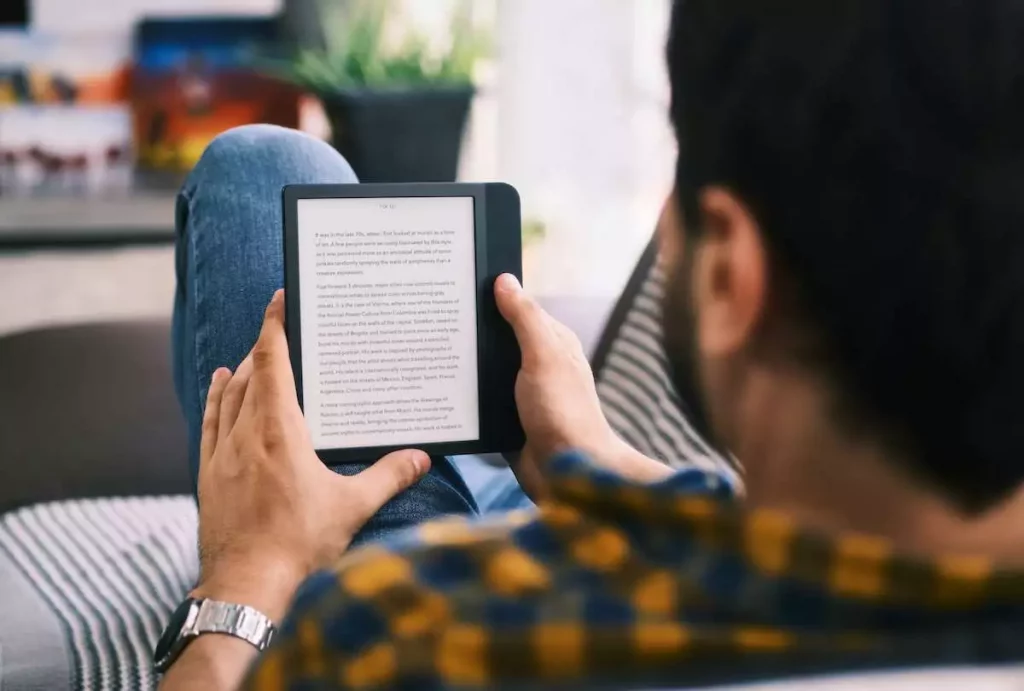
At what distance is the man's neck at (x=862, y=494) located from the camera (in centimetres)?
42

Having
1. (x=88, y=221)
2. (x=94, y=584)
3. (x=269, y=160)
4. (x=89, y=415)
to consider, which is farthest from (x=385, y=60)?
(x=94, y=584)

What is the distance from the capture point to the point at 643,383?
106 centimetres

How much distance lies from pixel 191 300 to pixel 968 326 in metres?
0.69

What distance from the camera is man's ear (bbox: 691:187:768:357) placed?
1.40ft

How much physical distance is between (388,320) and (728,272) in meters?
0.40

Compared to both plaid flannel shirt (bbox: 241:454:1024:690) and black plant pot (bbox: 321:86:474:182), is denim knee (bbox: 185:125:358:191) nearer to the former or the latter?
plaid flannel shirt (bbox: 241:454:1024:690)

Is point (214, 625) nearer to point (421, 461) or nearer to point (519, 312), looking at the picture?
point (421, 461)

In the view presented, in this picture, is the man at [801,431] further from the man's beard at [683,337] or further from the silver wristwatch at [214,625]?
the silver wristwatch at [214,625]

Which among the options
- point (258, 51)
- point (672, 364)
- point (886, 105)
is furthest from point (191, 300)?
point (258, 51)

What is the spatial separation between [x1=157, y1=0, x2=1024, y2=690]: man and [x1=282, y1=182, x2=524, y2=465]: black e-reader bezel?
1.13 ft

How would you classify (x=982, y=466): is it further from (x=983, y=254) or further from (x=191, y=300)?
(x=191, y=300)

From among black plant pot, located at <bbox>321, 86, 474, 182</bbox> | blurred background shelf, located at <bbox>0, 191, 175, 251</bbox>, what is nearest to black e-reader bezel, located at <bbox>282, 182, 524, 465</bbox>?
black plant pot, located at <bbox>321, 86, 474, 182</bbox>

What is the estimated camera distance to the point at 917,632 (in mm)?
393

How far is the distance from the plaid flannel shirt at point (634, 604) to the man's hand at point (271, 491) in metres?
0.28
